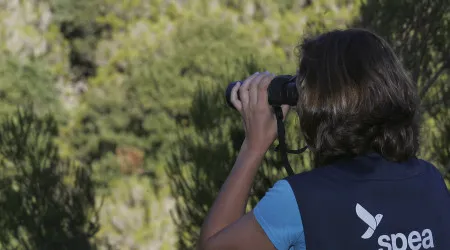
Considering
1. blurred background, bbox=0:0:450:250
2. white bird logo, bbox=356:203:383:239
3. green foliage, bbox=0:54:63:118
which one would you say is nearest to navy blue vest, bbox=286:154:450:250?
white bird logo, bbox=356:203:383:239

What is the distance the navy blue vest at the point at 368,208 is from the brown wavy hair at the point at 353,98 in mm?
46

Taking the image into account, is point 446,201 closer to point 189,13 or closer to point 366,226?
point 366,226

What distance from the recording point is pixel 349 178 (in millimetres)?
1545

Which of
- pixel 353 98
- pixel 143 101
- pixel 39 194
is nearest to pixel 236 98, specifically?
pixel 353 98

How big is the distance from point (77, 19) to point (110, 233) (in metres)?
22.2

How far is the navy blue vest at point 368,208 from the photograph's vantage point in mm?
1513

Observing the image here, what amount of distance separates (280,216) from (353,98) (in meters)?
0.29

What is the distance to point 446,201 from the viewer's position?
5.47 ft

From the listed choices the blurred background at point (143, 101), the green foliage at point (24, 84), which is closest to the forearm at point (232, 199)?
the blurred background at point (143, 101)

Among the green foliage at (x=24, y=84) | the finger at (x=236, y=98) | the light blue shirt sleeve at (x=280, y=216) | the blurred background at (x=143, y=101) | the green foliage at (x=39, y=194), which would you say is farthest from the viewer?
the green foliage at (x=24, y=84)

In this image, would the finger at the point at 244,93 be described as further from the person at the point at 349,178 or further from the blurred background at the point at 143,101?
the blurred background at the point at 143,101

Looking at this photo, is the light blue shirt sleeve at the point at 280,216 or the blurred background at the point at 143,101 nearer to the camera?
the light blue shirt sleeve at the point at 280,216

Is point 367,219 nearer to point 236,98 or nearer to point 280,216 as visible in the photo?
point 280,216

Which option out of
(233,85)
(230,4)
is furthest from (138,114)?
(233,85)
